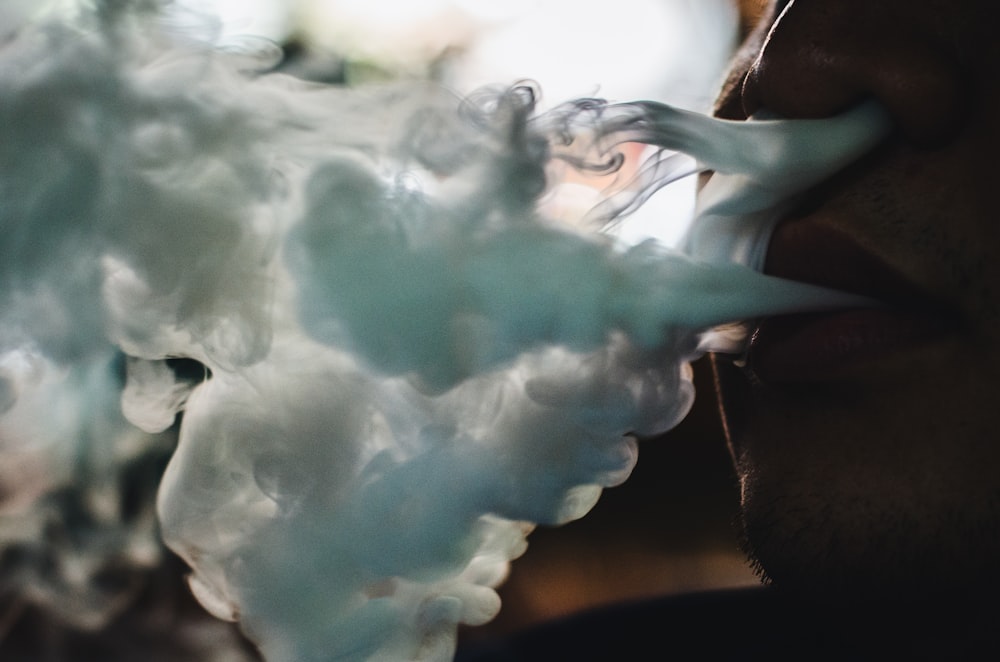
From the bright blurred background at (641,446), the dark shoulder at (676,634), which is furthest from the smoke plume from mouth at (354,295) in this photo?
the bright blurred background at (641,446)

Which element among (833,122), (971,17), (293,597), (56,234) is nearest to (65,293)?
(56,234)

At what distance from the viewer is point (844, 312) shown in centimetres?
76

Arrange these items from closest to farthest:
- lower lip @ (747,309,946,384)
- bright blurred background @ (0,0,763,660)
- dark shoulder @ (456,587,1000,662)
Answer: lower lip @ (747,309,946,384), dark shoulder @ (456,587,1000,662), bright blurred background @ (0,0,763,660)

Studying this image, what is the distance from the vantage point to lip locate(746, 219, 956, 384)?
0.71 m

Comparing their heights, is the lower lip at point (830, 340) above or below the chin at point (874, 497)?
above

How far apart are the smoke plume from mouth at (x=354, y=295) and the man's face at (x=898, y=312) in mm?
37

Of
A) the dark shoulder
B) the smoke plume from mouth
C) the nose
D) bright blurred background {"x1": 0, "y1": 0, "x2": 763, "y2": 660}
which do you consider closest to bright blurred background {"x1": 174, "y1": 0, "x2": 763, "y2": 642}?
bright blurred background {"x1": 0, "y1": 0, "x2": 763, "y2": 660}

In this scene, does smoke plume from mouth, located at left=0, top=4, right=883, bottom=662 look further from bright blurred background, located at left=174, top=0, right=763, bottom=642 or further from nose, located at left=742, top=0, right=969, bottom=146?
bright blurred background, located at left=174, top=0, right=763, bottom=642

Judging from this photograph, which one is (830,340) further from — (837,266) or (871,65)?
(871,65)

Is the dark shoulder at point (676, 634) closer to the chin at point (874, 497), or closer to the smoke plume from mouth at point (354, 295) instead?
the chin at point (874, 497)

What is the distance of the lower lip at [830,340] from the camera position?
2.37 feet

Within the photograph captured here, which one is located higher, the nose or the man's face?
the nose

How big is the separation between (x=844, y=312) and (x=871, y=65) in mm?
217

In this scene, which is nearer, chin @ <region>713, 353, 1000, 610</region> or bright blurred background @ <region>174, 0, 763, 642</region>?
chin @ <region>713, 353, 1000, 610</region>
